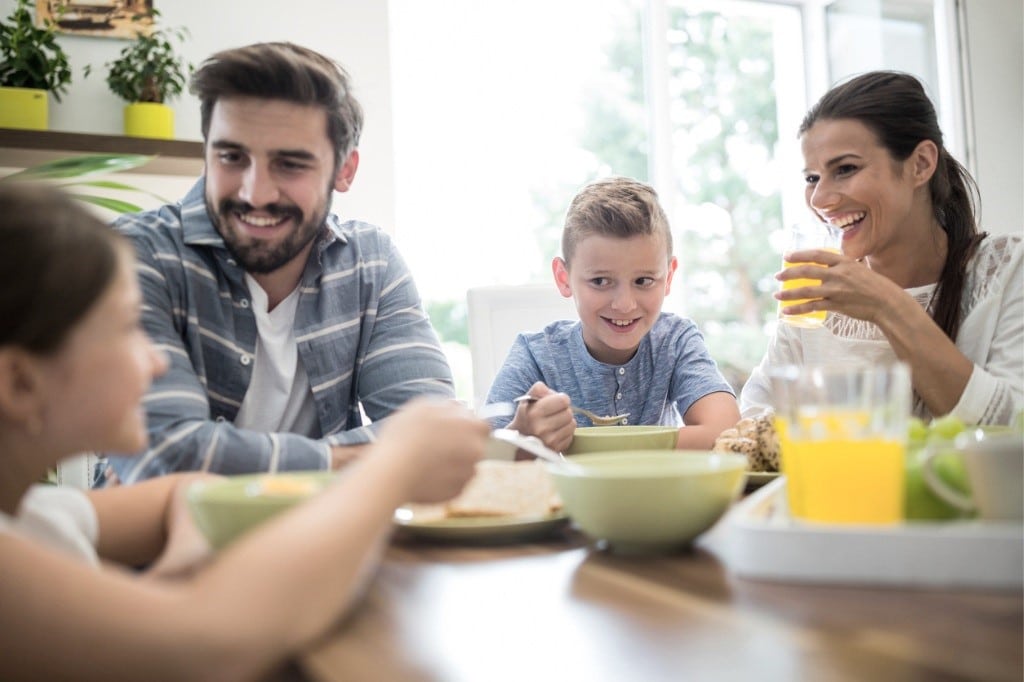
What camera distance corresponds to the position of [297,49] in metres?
1.59

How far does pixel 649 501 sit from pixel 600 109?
396 cm

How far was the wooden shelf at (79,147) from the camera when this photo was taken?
2879mm

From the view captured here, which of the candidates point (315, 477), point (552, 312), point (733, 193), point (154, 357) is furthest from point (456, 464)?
point (733, 193)

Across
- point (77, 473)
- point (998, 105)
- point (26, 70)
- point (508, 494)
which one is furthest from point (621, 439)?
point (998, 105)

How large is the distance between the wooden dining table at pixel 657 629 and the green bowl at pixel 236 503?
104 mm

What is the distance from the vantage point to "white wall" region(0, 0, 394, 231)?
3.19m

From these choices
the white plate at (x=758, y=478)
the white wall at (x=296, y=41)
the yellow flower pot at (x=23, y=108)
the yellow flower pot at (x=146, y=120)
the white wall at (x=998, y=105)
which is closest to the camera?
the white plate at (x=758, y=478)

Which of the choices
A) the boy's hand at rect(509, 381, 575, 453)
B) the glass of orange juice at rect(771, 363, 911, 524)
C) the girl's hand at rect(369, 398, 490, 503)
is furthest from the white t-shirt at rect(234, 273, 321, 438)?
the glass of orange juice at rect(771, 363, 911, 524)

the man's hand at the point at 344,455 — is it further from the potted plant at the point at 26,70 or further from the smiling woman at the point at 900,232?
the potted plant at the point at 26,70

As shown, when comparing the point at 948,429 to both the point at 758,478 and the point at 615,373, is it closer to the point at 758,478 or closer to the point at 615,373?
the point at 758,478

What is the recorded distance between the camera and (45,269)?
65 cm

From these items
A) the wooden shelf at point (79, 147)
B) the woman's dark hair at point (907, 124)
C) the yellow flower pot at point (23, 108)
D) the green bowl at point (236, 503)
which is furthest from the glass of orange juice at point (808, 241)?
the yellow flower pot at point (23, 108)

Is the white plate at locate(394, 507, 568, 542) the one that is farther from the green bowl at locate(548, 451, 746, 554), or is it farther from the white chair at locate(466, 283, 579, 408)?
the white chair at locate(466, 283, 579, 408)

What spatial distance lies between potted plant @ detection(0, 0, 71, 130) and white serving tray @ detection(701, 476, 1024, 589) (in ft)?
9.79
